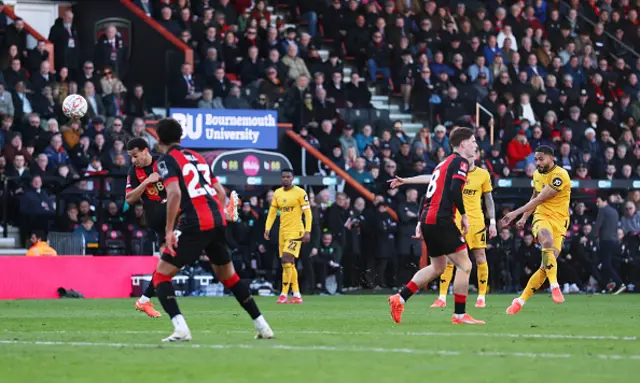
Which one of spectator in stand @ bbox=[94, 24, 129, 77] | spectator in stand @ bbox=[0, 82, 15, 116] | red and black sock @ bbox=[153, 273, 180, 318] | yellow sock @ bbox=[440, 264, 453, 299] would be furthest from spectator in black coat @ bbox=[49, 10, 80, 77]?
red and black sock @ bbox=[153, 273, 180, 318]

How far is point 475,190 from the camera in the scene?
20.4 metres

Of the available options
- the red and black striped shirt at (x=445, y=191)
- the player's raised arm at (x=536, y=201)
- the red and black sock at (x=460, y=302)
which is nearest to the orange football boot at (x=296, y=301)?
the player's raised arm at (x=536, y=201)

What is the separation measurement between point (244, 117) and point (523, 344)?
57.0 ft

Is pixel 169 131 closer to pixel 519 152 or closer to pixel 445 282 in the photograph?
pixel 445 282

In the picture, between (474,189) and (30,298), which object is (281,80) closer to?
(30,298)

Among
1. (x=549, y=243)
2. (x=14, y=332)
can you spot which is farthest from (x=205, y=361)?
(x=549, y=243)

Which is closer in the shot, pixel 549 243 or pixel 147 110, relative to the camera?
pixel 549 243

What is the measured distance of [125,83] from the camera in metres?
29.1

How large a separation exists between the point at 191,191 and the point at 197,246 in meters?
0.47

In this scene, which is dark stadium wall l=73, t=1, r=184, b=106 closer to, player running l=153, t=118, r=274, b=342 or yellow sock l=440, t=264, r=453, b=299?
yellow sock l=440, t=264, r=453, b=299

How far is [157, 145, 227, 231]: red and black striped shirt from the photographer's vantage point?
1098 cm

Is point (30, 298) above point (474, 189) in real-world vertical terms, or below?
below

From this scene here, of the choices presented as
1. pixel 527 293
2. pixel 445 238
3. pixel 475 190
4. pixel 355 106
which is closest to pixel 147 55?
pixel 355 106

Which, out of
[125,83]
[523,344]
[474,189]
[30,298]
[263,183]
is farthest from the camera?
[125,83]
